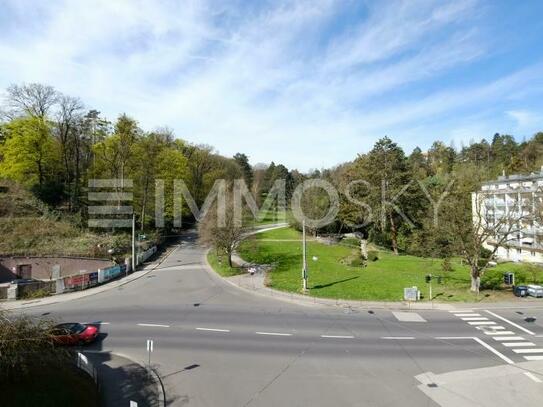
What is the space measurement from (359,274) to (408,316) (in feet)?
49.2

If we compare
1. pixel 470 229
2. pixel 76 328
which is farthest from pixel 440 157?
pixel 76 328

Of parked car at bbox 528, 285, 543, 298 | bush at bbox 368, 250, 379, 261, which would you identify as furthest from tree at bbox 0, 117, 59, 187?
parked car at bbox 528, 285, 543, 298

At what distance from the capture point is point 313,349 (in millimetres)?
21047

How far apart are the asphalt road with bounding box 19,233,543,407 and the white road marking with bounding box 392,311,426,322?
0.07 m

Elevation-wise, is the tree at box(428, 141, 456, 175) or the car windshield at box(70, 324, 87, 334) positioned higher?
the tree at box(428, 141, 456, 175)

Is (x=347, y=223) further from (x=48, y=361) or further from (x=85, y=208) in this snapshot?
(x=48, y=361)

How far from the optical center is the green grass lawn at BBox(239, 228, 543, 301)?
3344cm

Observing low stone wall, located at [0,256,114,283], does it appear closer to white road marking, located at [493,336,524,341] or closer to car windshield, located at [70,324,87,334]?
car windshield, located at [70,324,87,334]

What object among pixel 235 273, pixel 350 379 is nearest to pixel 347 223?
pixel 235 273

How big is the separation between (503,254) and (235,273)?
52737 millimetres

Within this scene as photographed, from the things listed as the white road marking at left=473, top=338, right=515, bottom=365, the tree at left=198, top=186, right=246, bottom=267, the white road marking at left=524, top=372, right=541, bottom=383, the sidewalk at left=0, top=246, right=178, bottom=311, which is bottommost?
the white road marking at left=524, top=372, right=541, bottom=383

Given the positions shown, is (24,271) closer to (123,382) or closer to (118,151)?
(118,151)

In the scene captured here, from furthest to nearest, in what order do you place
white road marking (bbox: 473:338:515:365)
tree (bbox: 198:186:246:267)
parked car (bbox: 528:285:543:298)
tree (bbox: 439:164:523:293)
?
tree (bbox: 198:186:246:267) < tree (bbox: 439:164:523:293) < parked car (bbox: 528:285:543:298) < white road marking (bbox: 473:338:515:365)

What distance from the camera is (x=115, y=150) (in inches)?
2116
